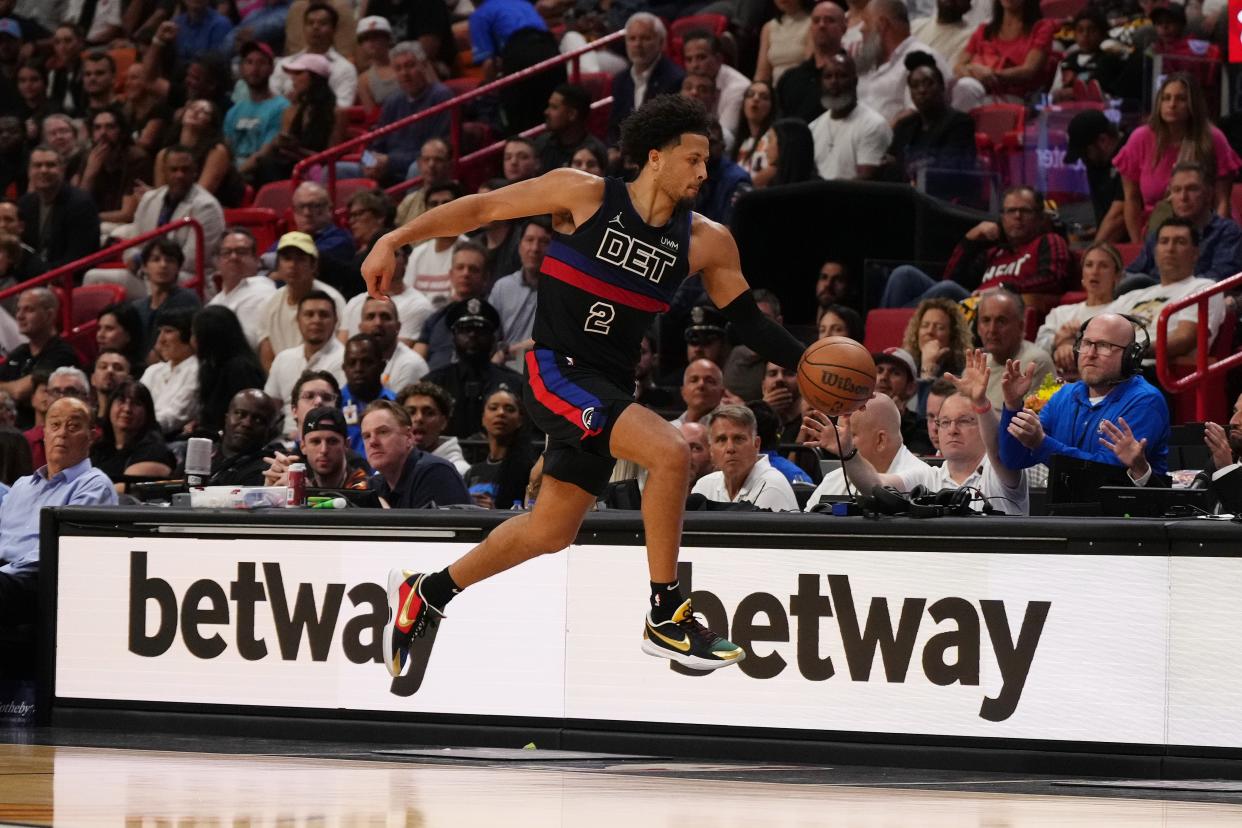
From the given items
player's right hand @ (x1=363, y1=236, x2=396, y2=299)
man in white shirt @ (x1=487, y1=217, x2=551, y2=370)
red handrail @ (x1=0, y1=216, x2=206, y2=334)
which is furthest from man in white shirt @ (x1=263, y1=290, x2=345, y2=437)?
player's right hand @ (x1=363, y1=236, x2=396, y2=299)

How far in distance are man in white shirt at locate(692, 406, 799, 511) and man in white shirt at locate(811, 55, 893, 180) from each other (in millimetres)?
4881

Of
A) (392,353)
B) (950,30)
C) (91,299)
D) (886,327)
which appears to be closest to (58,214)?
(91,299)

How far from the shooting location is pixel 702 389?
10.7 meters

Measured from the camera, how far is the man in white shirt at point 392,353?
490 inches

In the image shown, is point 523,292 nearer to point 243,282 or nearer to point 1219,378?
point 243,282

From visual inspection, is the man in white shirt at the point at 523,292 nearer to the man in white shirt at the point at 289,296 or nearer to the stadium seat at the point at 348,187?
the man in white shirt at the point at 289,296

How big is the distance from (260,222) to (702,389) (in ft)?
22.4

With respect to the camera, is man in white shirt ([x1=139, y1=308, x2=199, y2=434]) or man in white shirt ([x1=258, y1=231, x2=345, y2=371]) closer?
man in white shirt ([x1=139, y1=308, x2=199, y2=434])

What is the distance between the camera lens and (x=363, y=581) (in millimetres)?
8688

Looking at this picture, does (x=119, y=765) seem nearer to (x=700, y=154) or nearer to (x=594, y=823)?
(x=594, y=823)

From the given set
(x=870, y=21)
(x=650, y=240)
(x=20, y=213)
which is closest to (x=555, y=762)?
(x=650, y=240)

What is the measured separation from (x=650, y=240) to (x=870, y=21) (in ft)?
26.9

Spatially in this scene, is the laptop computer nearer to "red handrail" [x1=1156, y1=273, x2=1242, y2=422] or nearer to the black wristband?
the black wristband

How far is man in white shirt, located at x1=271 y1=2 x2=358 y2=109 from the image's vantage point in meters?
17.6
